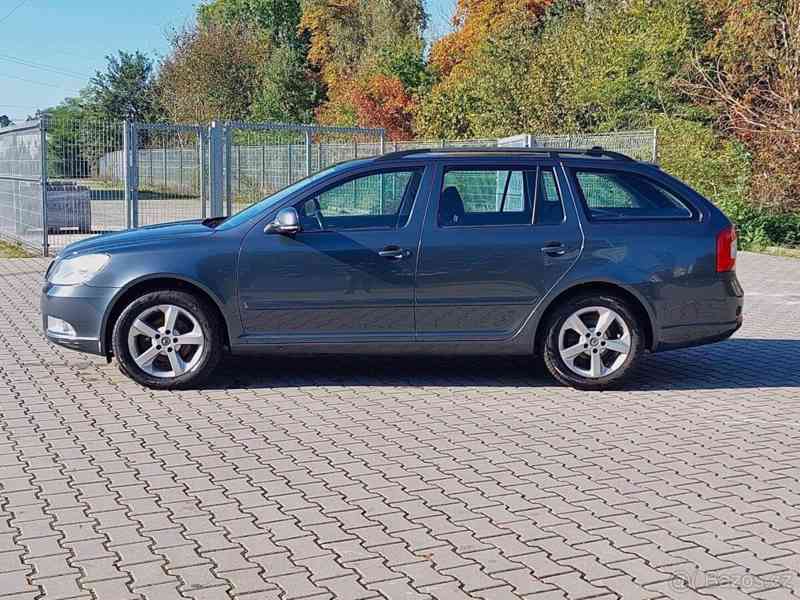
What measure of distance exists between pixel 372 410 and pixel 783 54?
16684 mm

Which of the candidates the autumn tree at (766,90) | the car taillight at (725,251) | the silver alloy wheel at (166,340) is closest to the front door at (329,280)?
the silver alloy wheel at (166,340)

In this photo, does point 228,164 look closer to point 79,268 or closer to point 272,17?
point 79,268

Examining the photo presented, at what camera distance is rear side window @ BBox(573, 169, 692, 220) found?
8.03 meters

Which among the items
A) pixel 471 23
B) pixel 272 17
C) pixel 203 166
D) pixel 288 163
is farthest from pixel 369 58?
pixel 203 166

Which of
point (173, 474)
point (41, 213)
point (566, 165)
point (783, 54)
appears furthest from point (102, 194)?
point (173, 474)

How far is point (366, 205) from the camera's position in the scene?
7.95m

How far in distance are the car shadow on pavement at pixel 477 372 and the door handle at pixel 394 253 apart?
1.05 meters

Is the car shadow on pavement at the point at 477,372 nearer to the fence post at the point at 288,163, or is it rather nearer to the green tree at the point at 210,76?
the fence post at the point at 288,163

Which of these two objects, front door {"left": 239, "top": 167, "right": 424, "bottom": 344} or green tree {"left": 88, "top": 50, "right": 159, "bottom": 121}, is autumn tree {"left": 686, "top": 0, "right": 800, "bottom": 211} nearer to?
front door {"left": 239, "top": 167, "right": 424, "bottom": 344}

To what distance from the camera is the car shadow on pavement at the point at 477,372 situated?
27.0 ft

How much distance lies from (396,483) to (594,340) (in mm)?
2756

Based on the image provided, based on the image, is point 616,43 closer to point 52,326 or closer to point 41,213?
point 41,213

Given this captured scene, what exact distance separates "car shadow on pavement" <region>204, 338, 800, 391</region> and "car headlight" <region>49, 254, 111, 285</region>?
3.85 feet

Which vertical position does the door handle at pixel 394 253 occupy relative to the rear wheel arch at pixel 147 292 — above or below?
above
